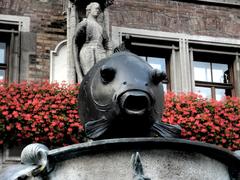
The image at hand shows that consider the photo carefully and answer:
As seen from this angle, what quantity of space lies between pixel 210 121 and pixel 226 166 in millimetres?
5515

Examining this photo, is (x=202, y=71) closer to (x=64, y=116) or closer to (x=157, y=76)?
(x=64, y=116)

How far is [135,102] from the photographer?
10.00 feet

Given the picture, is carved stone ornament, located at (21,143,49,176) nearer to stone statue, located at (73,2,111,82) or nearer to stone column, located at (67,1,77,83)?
stone statue, located at (73,2,111,82)

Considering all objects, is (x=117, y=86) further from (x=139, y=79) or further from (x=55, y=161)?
(x=55, y=161)

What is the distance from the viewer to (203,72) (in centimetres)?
1147

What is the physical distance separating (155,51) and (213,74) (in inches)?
50.1

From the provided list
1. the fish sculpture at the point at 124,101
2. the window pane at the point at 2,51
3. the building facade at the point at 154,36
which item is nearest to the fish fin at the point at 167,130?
the fish sculpture at the point at 124,101

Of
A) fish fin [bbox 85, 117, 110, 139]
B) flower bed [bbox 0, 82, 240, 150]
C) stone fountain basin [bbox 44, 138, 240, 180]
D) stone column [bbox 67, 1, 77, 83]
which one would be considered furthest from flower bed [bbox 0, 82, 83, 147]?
stone fountain basin [bbox 44, 138, 240, 180]

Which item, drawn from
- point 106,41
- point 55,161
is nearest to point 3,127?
point 106,41

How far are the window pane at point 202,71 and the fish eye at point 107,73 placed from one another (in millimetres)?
8296

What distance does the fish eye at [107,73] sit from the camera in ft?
10.3

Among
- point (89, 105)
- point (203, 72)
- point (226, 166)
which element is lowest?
point (226, 166)

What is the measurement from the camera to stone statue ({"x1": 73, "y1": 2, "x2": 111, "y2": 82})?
885 centimetres

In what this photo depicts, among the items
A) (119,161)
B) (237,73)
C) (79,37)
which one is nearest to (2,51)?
(79,37)
